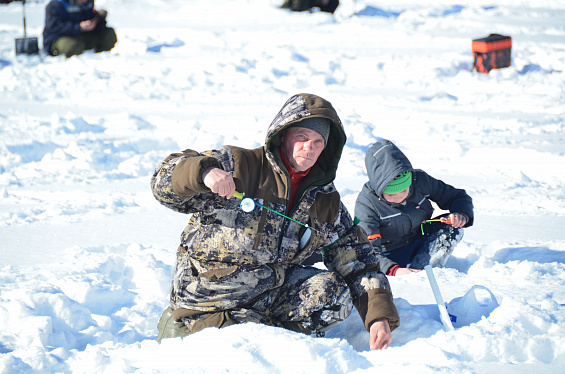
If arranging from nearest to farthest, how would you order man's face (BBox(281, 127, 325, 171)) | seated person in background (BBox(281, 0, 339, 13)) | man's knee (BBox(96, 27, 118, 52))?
man's face (BBox(281, 127, 325, 171)), man's knee (BBox(96, 27, 118, 52)), seated person in background (BBox(281, 0, 339, 13))

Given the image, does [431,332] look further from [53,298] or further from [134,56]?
[134,56]

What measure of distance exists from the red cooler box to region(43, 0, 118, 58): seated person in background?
5.07 m

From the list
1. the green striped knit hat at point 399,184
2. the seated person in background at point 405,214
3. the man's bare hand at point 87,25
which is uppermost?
the man's bare hand at point 87,25

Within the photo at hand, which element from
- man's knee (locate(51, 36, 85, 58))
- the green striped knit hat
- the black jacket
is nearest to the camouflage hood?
the green striped knit hat

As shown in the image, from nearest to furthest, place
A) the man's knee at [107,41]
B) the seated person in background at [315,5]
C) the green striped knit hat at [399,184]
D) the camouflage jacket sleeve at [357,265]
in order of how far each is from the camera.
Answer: the camouflage jacket sleeve at [357,265] → the green striped knit hat at [399,184] → the man's knee at [107,41] → the seated person in background at [315,5]

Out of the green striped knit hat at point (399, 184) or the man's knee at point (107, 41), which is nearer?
the green striped knit hat at point (399, 184)

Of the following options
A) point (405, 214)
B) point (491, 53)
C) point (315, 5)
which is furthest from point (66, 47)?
point (405, 214)

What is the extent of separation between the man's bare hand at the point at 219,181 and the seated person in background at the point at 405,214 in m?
1.20

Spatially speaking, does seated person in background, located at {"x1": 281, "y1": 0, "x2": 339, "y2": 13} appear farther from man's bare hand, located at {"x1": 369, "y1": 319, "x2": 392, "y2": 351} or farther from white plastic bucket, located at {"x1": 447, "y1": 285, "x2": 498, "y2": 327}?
man's bare hand, located at {"x1": 369, "y1": 319, "x2": 392, "y2": 351}

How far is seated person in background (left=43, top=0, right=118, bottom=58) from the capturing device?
8391 millimetres

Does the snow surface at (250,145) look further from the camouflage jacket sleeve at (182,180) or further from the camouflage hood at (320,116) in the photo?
the camouflage hood at (320,116)

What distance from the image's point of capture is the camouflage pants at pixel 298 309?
2.42m

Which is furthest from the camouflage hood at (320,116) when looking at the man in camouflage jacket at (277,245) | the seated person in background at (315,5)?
the seated person in background at (315,5)

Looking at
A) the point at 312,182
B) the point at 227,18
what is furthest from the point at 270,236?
the point at 227,18
